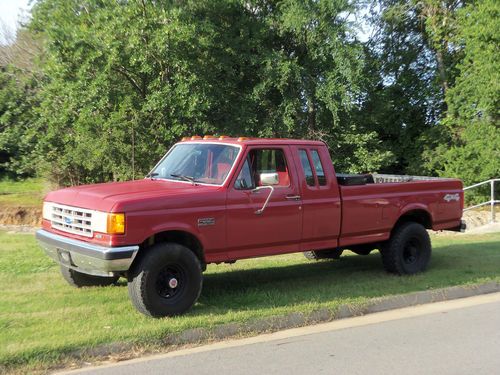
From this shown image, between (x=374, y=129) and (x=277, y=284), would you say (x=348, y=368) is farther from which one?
(x=374, y=129)

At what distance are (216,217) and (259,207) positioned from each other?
2.08 ft

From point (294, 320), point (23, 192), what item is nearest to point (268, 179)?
point (294, 320)

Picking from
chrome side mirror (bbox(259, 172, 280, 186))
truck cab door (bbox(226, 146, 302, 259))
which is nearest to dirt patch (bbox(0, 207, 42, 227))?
truck cab door (bbox(226, 146, 302, 259))

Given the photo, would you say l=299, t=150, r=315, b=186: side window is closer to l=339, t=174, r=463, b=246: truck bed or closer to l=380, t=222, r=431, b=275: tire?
l=339, t=174, r=463, b=246: truck bed

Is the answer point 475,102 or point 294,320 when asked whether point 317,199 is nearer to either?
point 294,320

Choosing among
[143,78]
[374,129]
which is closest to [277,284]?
[143,78]

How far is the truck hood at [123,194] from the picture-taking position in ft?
19.1

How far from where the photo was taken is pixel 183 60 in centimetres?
1994

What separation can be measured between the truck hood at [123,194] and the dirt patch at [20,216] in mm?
17106

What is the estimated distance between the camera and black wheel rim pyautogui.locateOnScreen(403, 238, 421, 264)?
8688 mm

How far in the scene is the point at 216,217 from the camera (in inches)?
253

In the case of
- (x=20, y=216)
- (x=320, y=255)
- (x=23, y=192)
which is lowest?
(x=20, y=216)

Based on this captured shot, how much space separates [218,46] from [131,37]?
3.66 metres

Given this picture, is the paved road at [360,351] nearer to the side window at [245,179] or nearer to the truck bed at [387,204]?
the truck bed at [387,204]
